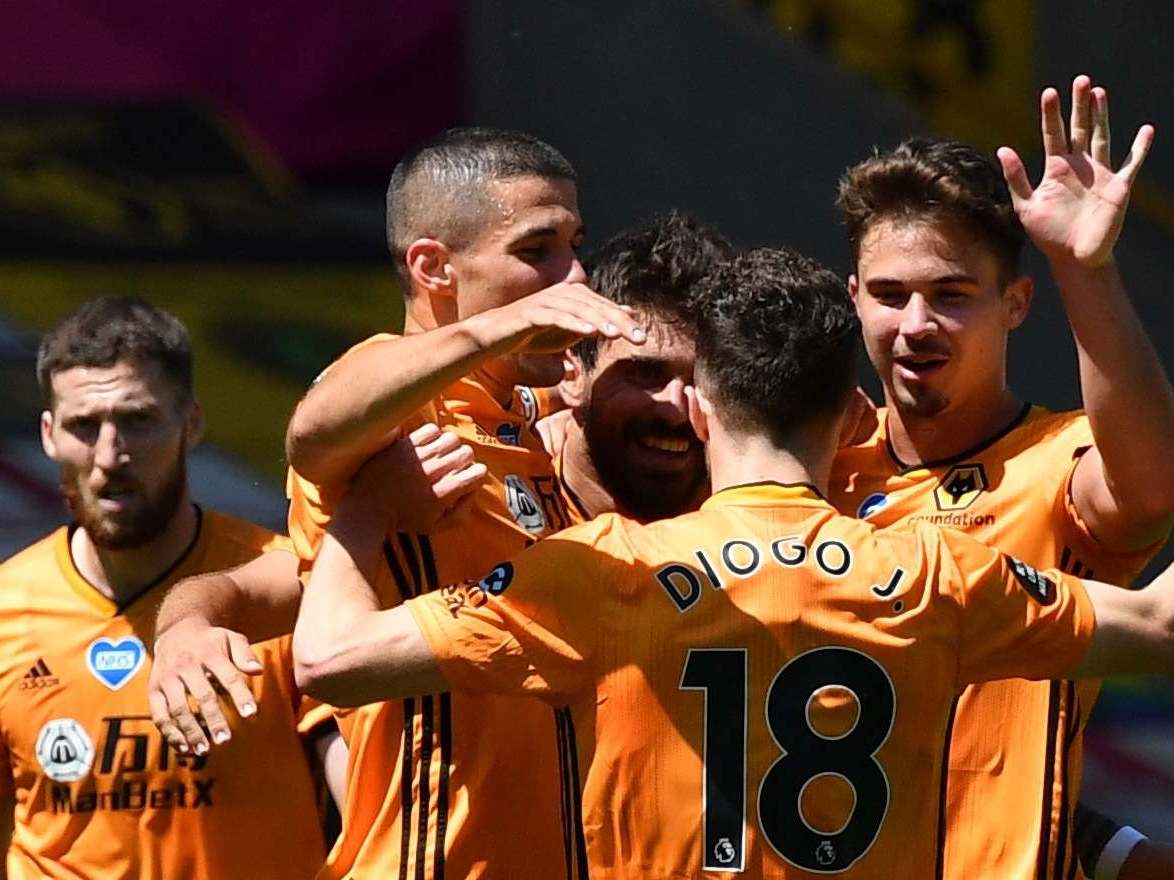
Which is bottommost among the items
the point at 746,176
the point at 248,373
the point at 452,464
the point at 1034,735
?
the point at 1034,735

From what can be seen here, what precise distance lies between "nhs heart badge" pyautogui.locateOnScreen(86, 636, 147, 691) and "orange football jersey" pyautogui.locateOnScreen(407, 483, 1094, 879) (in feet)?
6.59

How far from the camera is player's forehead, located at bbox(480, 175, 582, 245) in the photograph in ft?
14.4

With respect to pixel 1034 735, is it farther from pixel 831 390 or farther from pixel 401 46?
pixel 401 46

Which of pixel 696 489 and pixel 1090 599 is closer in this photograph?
pixel 1090 599

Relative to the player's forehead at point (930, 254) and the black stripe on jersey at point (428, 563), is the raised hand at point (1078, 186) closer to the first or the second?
the player's forehead at point (930, 254)

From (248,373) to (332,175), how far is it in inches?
70.1

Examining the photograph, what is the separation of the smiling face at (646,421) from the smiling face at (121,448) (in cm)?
153

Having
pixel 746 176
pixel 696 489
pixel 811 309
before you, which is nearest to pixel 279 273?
pixel 746 176

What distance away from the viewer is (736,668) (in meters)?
3.64

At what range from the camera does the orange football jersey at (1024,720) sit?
14.0 ft

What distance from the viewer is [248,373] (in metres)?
11.7

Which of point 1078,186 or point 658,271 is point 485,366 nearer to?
point 658,271

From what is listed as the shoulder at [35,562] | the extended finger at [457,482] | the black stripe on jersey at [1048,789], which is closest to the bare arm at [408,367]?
the extended finger at [457,482]

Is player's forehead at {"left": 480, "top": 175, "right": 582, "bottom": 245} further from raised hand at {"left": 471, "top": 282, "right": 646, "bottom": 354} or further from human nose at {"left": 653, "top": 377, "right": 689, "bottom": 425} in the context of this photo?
raised hand at {"left": 471, "top": 282, "right": 646, "bottom": 354}
